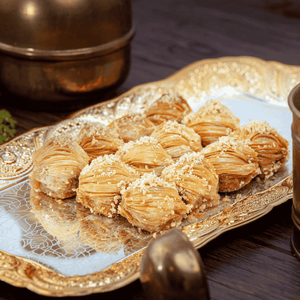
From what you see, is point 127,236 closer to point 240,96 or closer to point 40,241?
point 40,241

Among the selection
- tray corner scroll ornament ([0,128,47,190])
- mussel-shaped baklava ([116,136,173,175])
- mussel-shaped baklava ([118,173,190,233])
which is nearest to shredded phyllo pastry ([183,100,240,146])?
mussel-shaped baklava ([116,136,173,175])

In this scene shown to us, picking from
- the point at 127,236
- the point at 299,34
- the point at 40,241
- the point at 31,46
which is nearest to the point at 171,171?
the point at 127,236

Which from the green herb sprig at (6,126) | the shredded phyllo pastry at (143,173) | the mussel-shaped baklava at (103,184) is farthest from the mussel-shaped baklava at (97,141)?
the green herb sprig at (6,126)

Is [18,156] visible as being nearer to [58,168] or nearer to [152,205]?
[58,168]

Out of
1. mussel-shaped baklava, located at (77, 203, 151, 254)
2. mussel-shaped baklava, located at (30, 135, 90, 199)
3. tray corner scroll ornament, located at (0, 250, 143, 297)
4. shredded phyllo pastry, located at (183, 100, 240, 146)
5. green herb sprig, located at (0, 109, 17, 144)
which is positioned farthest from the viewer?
green herb sprig, located at (0, 109, 17, 144)

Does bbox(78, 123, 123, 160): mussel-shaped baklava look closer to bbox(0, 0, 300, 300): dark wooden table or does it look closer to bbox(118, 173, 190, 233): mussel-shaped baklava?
bbox(118, 173, 190, 233): mussel-shaped baklava
